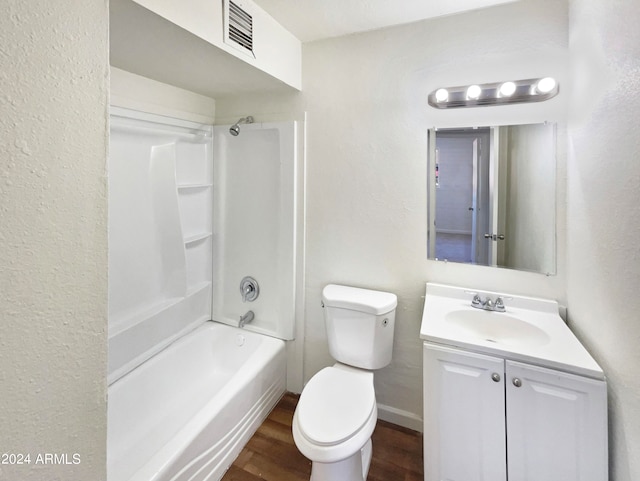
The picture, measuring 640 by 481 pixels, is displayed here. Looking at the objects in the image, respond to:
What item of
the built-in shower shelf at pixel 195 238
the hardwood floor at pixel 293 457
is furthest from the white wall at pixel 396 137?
the built-in shower shelf at pixel 195 238

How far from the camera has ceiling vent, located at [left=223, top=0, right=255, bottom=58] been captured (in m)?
1.47

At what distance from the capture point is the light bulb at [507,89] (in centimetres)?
161

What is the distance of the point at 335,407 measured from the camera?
154cm

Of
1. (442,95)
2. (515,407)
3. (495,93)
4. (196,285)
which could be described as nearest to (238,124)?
(196,285)

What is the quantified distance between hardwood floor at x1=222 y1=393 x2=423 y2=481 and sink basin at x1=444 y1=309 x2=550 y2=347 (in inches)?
30.9

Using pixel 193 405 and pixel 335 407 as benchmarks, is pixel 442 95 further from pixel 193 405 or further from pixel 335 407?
pixel 193 405

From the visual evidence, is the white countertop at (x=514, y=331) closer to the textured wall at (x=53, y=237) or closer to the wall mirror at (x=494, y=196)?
the wall mirror at (x=494, y=196)

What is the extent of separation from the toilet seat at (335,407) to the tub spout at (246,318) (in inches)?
32.0

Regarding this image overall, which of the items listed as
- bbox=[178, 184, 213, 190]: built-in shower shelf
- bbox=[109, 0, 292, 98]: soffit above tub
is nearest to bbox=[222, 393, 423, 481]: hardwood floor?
bbox=[178, 184, 213, 190]: built-in shower shelf

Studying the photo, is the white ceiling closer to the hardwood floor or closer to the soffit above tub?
the soffit above tub

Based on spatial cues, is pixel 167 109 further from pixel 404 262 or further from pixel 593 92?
pixel 593 92

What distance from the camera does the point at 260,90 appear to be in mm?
2152

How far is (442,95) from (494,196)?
611mm

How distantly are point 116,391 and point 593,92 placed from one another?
8.63 ft
